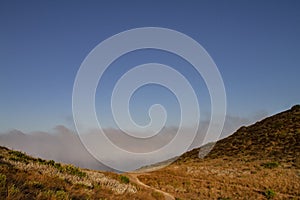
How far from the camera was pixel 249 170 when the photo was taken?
45312 millimetres

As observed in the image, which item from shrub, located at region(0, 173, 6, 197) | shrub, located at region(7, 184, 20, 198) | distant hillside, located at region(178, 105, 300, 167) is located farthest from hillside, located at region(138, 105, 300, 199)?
shrub, located at region(7, 184, 20, 198)

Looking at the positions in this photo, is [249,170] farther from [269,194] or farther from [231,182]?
[269,194]

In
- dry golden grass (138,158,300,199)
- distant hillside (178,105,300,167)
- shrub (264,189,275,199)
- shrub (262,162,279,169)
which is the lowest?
shrub (264,189,275,199)

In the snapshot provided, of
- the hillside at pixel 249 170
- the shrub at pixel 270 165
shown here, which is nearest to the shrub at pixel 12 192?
the hillside at pixel 249 170

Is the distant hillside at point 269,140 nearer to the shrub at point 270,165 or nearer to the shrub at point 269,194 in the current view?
the shrub at point 270,165

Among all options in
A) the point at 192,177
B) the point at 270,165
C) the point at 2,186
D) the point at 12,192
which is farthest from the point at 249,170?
the point at 12,192

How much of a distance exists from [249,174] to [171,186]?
15.4m

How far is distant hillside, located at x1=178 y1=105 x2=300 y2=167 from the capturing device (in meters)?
56.4

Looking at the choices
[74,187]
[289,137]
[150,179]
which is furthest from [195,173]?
[74,187]

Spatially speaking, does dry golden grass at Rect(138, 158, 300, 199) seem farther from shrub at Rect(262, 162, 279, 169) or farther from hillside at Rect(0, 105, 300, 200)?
shrub at Rect(262, 162, 279, 169)

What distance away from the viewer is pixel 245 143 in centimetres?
7031

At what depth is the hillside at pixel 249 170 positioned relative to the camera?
32406 millimetres

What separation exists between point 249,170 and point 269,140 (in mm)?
23738

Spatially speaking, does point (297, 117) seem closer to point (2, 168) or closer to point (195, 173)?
point (195, 173)
